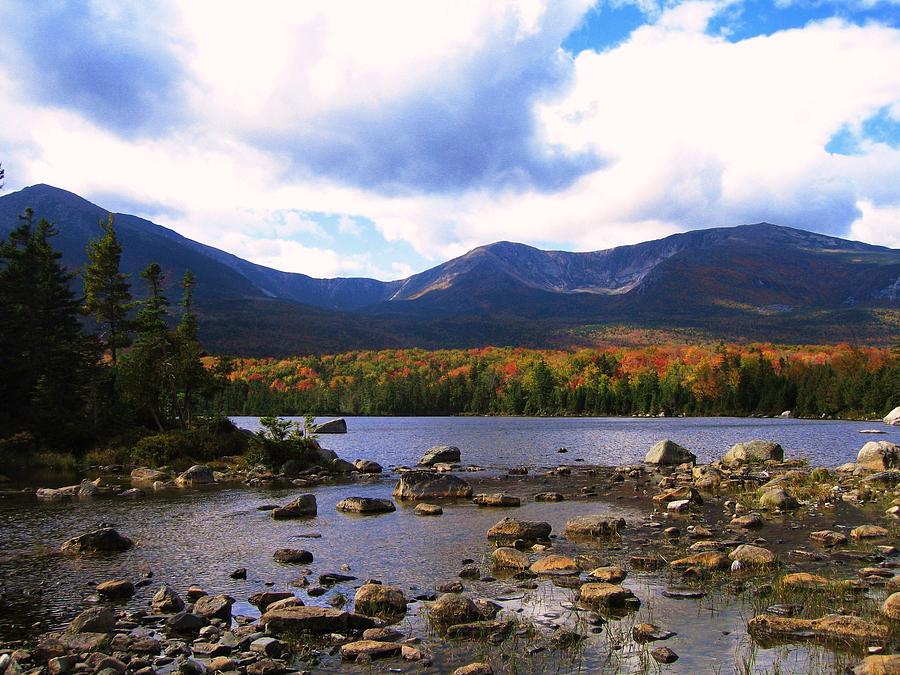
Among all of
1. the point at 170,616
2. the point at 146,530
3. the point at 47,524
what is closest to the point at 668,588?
the point at 170,616

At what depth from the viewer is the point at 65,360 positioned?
49750mm

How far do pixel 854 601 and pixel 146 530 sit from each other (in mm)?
25286

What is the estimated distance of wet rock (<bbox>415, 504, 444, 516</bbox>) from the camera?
99.7 feet

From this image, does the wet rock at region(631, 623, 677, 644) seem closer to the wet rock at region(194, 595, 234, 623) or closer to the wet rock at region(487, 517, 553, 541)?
the wet rock at region(194, 595, 234, 623)

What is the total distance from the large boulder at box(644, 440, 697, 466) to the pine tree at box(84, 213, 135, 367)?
48.4 m

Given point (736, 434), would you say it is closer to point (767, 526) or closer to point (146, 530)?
point (767, 526)

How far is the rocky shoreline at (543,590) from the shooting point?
12625 mm

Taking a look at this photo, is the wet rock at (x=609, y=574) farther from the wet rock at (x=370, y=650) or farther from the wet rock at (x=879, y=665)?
the wet rock at (x=370, y=650)

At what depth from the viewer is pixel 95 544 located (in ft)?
73.5

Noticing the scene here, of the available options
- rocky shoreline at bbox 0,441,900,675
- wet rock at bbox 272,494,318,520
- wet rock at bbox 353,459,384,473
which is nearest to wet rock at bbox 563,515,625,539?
rocky shoreline at bbox 0,441,900,675

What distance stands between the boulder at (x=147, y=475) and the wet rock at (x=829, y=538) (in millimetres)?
38878

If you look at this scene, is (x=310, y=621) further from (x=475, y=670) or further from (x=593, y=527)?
(x=593, y=527)

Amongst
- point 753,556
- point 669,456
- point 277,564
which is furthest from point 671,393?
point 277,564

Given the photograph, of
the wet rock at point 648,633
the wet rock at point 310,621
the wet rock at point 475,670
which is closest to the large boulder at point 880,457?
the wet rock at point 648,633
